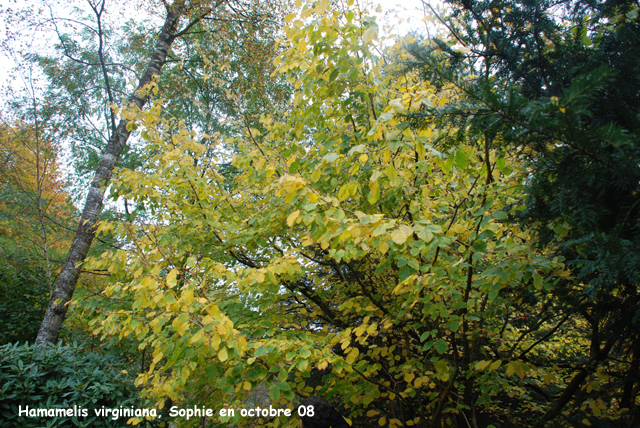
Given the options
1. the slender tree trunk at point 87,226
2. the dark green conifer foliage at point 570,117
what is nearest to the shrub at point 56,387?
the slender tree trunk at point 87,226

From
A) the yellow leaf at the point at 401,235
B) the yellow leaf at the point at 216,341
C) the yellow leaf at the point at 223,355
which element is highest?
the yellow leaf at the point at 401,235

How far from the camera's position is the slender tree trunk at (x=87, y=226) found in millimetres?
4281

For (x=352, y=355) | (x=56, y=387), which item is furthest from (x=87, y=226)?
(x=352, y=355)

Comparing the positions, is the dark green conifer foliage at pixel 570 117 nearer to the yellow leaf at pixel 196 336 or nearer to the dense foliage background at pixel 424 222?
the dense foliage background at pixel 424 222

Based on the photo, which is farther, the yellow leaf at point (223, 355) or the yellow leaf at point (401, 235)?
the yellow leaf at point (223, 355)

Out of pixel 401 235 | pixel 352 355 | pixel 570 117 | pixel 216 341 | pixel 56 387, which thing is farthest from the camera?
pixel 56 387

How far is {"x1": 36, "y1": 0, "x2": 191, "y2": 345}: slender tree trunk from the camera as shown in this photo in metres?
4.28

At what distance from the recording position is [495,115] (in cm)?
117

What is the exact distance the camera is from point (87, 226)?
4.71 m

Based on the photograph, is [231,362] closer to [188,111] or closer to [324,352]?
[324,352]

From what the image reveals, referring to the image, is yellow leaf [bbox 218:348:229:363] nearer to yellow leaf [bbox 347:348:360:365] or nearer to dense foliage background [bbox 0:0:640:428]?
dense foliage background [bbox 0:0:640:428]

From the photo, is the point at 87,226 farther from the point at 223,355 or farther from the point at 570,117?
the point at 570,117

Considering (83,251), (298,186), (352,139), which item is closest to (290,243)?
(352,139)

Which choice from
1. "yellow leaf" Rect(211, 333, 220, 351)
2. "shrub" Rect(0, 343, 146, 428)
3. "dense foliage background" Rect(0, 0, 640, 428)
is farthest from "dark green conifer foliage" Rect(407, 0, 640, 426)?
"shrub" Rect(0, 343, 146, 428)
